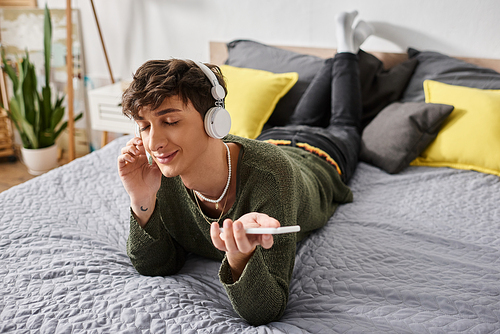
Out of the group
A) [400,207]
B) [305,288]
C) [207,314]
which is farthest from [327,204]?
[207,314]

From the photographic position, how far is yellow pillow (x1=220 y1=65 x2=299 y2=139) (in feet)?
6.45

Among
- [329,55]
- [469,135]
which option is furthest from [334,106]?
[469,135]

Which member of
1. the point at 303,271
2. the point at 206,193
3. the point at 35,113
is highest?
the point at 206,193

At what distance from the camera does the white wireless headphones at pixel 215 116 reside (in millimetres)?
885

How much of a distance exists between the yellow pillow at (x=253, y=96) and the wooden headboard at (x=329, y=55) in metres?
0.36

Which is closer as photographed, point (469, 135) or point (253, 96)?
point (469, 135)

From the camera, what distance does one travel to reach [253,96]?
2008mm

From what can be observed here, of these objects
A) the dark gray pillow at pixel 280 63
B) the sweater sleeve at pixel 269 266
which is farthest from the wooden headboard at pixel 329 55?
the sweater sleeve at pixel 269 266

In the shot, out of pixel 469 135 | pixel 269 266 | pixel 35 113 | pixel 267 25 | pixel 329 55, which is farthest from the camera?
pixel 35 113

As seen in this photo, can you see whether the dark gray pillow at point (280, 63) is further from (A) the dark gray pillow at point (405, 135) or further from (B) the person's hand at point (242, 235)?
(B) the person's hand at point (242, 235)

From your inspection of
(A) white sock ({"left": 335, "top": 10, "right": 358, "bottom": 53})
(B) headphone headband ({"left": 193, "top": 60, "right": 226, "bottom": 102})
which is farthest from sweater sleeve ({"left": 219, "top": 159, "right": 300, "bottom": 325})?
(A) white sock ({"left": 335, "top": 10, "right": 358, "bottom": 53})

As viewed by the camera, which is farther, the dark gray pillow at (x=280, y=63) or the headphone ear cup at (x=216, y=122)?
the dark gray pillow at (x=280, y=63)

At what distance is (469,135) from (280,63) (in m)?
1.03

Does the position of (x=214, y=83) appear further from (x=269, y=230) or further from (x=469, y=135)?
(x=469, y=135)
